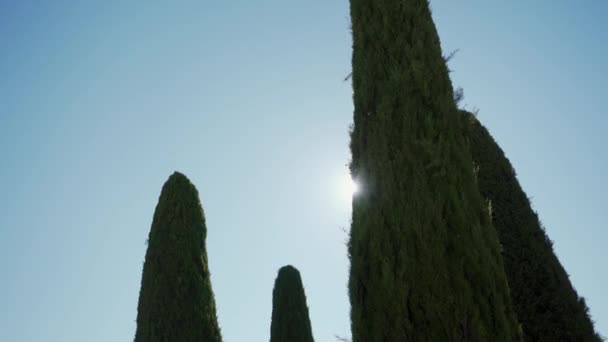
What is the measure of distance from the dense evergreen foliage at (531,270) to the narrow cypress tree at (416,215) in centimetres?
306

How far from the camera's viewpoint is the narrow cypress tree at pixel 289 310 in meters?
15.6

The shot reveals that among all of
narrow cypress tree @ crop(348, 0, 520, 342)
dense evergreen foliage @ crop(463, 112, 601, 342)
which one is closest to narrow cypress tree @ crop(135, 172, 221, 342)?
dense evergreen foliage @ crop(463, 112, 601, 342)

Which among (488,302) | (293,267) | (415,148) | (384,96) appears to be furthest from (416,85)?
(293,267)

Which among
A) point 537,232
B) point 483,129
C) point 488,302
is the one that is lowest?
point 488,302

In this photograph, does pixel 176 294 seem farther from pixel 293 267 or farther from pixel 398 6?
pixel 398 6

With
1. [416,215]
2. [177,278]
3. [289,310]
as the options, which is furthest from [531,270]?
[289,310]

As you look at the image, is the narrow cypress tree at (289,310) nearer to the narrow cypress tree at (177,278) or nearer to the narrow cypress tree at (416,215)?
the narrow cypress tree at (177,278)

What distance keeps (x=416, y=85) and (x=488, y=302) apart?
2.62 m

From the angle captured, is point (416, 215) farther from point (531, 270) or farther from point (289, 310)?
point (289, 310)

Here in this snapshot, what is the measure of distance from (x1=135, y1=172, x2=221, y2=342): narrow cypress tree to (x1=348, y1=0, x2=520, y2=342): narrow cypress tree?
7864 millimetres

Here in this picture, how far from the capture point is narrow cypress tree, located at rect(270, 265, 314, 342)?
1561 centimetres

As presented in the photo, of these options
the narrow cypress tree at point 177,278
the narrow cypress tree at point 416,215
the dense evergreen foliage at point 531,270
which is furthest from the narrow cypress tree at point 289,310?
the narrow cypress tree at point 416,215

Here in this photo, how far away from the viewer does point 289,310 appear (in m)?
16.0

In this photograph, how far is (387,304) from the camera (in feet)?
15.8
